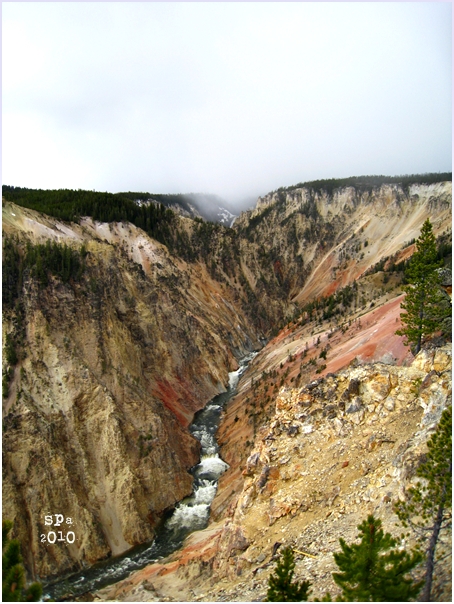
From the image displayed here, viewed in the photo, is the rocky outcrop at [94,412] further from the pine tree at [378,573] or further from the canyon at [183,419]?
the pine tree at [378,573]

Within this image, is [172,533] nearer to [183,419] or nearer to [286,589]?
[183,419]

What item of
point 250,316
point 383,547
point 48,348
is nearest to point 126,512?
point 48,348

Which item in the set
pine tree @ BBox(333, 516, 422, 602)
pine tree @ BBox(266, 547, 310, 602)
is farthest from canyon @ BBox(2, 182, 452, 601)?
pine tree @ BBox(333, 516, 422, 602)

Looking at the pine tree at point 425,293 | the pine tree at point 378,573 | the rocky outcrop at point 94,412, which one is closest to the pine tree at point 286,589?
the pine tree at point 378,573

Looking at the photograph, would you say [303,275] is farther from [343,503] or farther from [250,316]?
[343,503]

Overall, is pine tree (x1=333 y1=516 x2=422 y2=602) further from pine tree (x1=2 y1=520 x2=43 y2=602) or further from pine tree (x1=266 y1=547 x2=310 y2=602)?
pine tree (x1=2 y1=520 x2=43 y2=602)

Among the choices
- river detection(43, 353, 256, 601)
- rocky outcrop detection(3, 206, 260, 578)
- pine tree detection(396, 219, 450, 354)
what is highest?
pine tree detection(396, 219, 450, 354)
